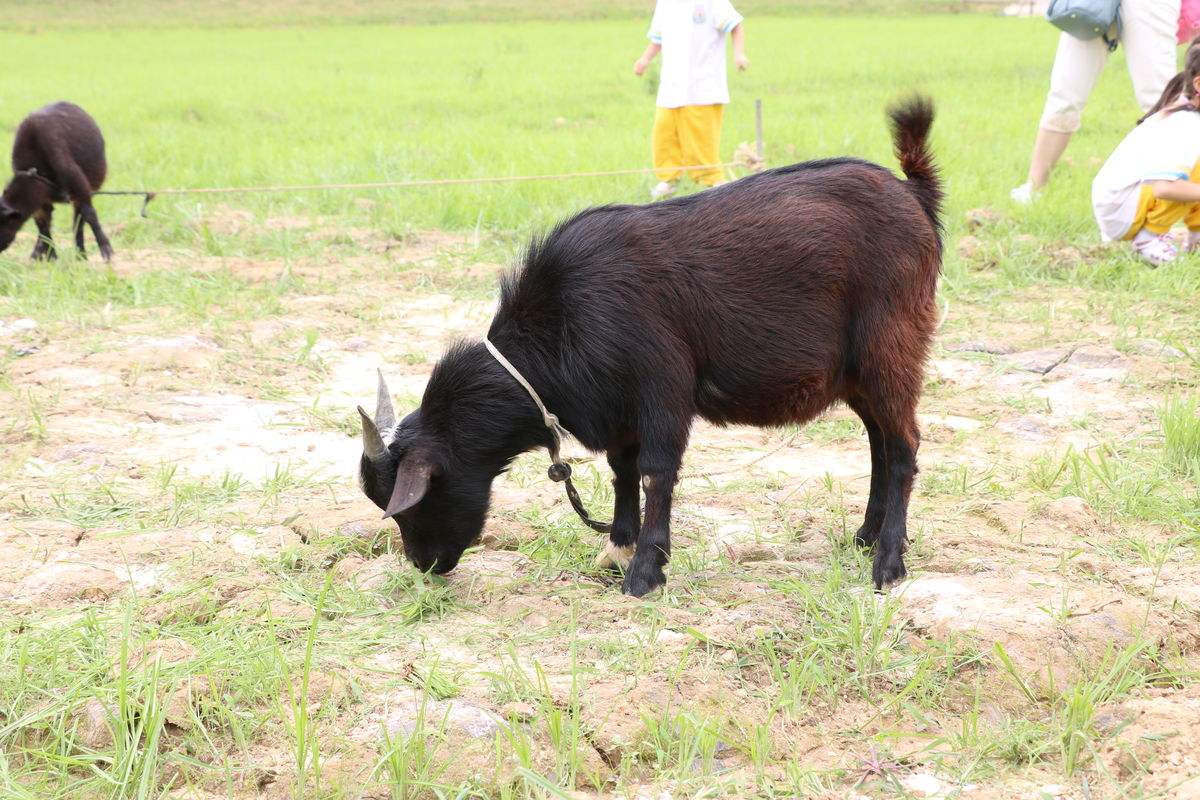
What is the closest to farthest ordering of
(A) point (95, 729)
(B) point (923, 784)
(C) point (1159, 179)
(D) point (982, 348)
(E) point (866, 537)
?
(B) point (923, 784), (A) point (95, 729), (E) point (866, 537), (D) point (982, 348), (C) point (1159, 179)

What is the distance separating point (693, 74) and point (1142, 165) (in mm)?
3224

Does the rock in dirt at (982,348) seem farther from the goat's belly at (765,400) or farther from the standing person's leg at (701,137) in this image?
the standing person's leg at (701,137)

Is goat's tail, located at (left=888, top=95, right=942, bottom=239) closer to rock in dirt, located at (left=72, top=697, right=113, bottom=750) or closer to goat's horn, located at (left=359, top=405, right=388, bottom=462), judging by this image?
goat's horn, located at (left=359, top=405, right=388, bottom=462)

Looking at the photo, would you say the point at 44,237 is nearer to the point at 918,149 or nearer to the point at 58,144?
the point at 58,144

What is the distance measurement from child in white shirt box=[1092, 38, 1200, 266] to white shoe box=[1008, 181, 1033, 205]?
99 centimetres

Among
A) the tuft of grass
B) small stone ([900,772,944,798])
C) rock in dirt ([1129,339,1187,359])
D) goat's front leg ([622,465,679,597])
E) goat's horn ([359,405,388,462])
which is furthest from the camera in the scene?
rock in dirt ([1129,339,1187,359])

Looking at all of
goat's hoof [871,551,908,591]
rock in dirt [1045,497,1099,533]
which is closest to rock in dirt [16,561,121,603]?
goat's hoof [871,551,908,591]

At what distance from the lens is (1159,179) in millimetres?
6902

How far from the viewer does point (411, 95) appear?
615 inches

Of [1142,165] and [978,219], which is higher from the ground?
[1142,165]

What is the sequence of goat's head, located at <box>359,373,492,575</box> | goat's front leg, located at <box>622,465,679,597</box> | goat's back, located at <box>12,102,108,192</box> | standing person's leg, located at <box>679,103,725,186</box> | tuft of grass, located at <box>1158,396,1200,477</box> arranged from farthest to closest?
1. standing person's leg, located at <box>679,103,725,186</box>
2. goat's back, located at <box>12,102,108,192</box>
3. tuft of grass, located at <box>1158,396,1200,477</box>
4. goat's front leg, located at <box>622,465,679,597</box>
5. goat's head, located at <box>359,373,492,575</box>

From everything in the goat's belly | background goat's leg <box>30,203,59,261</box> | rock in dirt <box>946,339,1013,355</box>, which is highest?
the goat's belly

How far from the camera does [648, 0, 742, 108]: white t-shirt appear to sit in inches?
343

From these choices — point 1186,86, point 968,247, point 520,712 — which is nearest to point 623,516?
point 520,712
